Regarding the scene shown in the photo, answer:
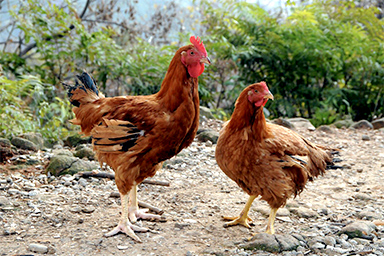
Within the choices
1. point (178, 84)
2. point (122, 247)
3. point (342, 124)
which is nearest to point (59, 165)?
point (122, 247)

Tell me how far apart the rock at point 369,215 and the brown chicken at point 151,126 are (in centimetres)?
219

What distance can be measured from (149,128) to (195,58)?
2.60 feet

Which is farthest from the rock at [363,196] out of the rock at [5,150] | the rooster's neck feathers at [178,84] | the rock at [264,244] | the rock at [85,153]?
the rock at [5,150]

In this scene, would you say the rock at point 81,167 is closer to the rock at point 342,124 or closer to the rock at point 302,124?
the rock at point 302,124

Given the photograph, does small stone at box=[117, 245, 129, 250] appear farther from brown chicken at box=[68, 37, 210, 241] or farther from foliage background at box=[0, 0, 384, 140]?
foliage background at box=[0, 0, 384, 140]

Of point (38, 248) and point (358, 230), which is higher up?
point (358, 230)

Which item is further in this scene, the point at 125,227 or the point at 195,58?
the point at 125,227

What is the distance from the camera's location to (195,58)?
3648 mm

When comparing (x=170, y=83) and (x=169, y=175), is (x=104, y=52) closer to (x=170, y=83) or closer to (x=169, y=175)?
(x=169, y=175)

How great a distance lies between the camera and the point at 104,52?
27.8 ft

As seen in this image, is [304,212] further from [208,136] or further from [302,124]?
[302,124]

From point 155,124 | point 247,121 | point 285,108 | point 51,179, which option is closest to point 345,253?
point 247,121

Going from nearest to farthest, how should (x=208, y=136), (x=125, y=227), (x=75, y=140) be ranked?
(x=125, y=227)
(x=75, y=140)
(x=208, y=136)

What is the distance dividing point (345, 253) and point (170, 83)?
7.41 ft
